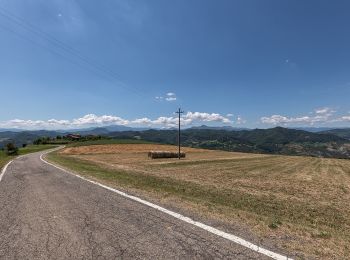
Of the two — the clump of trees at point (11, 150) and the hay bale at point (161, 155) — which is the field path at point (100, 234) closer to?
the hay bale at point (161, 155)

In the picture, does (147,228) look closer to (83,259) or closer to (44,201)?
(83,259)

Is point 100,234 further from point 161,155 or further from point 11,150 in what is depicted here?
point 11,150

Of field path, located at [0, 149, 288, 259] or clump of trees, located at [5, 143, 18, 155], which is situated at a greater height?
field path, located at [0, 149, 288, 259]

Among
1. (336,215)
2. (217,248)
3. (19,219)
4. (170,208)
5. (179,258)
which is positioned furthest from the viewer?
(336,215)

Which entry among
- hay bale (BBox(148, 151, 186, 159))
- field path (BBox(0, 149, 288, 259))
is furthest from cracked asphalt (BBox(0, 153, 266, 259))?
hay bale (BBox(148, 151, 186, 159))

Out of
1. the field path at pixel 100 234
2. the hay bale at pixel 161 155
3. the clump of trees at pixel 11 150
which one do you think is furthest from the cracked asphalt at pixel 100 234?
the clump of trees at pixel 11 150

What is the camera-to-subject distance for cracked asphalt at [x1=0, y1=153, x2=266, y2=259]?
19.3ft

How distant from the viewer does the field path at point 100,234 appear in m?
5.89

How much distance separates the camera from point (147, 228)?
7.49 meters

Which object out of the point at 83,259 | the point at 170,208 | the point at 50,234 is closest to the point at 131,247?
the point at 83,259

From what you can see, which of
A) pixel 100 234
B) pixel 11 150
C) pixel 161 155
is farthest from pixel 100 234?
pixel 11 150

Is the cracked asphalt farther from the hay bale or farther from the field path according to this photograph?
the hay bale

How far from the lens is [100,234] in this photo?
278 inches

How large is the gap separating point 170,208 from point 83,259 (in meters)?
4.44
